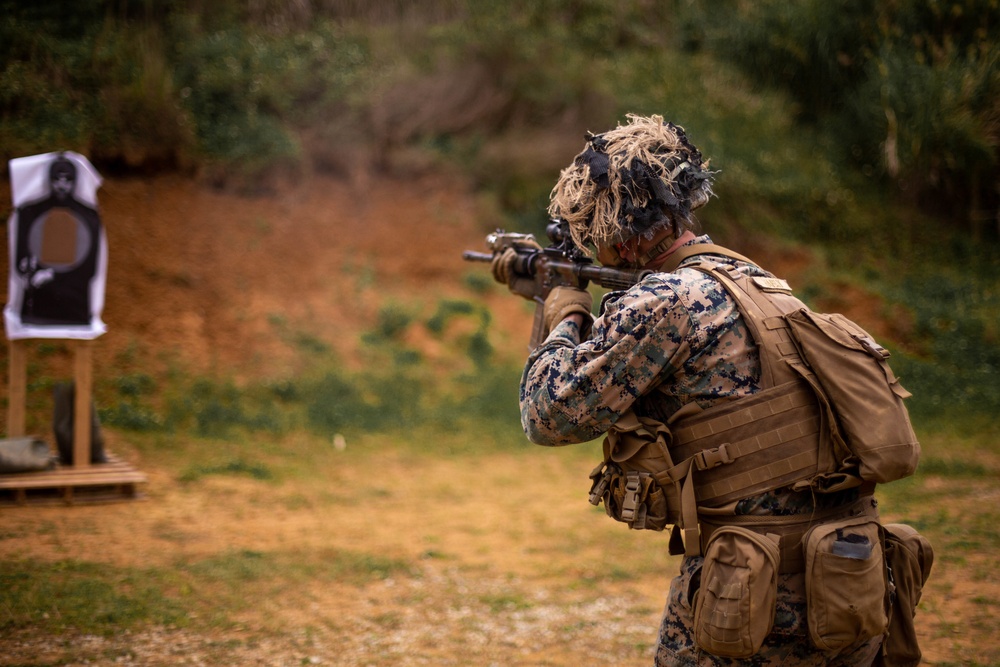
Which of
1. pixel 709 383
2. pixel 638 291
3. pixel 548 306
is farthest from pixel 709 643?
pixel 548 306

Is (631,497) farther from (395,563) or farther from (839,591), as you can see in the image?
(395,563)

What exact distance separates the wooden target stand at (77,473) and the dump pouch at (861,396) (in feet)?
18.0

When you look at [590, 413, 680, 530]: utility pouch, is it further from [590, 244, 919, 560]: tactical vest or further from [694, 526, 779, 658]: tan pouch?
[694, 526, 779, 658]: tan pouch

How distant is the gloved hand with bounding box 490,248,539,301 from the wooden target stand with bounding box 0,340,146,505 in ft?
13.7

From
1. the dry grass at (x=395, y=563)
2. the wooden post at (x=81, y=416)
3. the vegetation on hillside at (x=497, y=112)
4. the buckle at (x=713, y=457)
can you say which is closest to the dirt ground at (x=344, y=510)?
the dry grass at (x=395, y=563)

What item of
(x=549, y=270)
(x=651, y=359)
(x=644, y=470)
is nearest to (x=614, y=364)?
(x=651, y=359)

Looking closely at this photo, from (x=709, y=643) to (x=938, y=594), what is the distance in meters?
3.48

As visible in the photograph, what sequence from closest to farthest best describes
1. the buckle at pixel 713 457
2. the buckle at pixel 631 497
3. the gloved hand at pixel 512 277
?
the buckle at pixel 713 457, the buckle at pixel 631 497, the gloved hand at pixel 512 277

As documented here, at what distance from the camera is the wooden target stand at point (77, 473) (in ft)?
20.2

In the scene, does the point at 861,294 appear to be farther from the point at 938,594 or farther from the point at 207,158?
the point at 207,158

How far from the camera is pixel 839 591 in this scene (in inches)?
88.5

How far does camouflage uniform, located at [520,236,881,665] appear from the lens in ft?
7.48

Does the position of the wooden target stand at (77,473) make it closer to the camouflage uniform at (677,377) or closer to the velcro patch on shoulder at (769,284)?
the camouflage uniform at (677,377)

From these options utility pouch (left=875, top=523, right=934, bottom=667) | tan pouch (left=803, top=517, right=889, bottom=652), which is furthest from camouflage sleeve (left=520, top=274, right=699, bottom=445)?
utility pouch (left=875, top=523, right=934, bottom=667)
